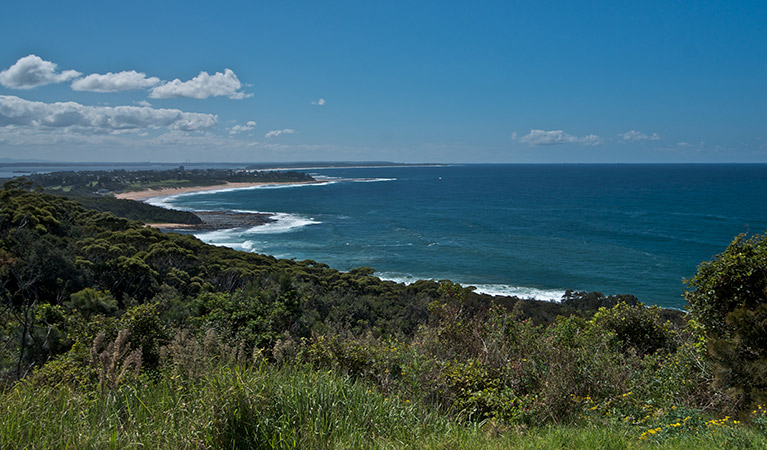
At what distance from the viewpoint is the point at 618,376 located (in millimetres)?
5977

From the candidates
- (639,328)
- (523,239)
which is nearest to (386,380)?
(639,328)

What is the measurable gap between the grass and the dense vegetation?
0.02m

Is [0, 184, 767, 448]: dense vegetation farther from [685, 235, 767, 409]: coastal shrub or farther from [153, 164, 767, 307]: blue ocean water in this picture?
[153, 164, 767, 307]: blue ocean water

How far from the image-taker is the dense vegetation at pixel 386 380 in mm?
3785

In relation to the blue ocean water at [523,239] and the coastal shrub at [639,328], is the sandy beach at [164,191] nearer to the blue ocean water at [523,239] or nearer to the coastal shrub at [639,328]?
the blue ocean water at [523,239]

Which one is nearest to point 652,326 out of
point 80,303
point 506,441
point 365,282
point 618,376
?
point 618,376

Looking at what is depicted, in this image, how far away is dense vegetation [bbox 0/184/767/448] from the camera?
3.79 metres

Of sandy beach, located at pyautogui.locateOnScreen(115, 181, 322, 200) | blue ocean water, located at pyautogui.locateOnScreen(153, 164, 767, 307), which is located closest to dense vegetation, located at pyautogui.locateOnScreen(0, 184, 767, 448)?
blue ocean water, located at pyautogui.locateOnScreen(153, 164, 767, 307)

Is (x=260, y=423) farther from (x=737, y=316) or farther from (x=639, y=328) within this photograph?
(x=639, y=328)

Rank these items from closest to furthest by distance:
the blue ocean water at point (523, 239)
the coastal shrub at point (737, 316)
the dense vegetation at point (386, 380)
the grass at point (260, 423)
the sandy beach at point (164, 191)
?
the grass at point (260, 423) < the dense vegetation at point (386, 380) < the coastal shrub at point (737, 316) < the blue ocean water at point (523, 239) < the sandy beach at point (164, 191)

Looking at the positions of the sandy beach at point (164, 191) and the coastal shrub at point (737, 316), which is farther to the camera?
the sandy beach at point (164, 191)

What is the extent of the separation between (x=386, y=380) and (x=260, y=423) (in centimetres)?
189

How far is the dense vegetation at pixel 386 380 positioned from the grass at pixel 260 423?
2 centimetres

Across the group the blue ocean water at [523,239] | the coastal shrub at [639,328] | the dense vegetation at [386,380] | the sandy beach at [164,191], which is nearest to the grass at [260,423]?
the dense vegetation at [386,380]
